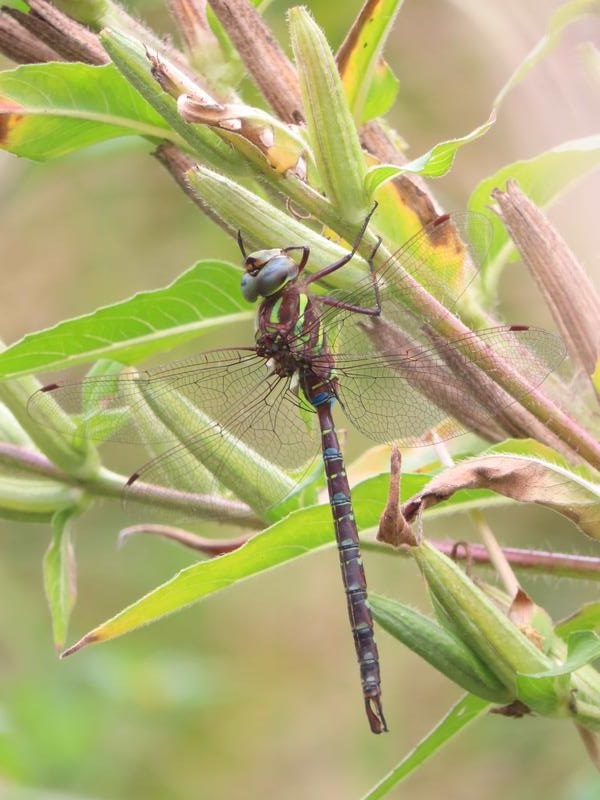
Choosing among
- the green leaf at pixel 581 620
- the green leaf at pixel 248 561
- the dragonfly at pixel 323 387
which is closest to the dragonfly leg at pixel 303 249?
the dragonfly at pixel 323 387

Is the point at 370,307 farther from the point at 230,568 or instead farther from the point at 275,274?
the point at 230,568

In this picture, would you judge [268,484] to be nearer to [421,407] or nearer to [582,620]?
[421,407]

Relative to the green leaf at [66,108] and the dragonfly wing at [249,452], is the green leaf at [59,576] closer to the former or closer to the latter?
the dragonfly wing at [249,452]

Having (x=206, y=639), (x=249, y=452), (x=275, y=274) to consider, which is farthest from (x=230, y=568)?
(x=206, y=639)

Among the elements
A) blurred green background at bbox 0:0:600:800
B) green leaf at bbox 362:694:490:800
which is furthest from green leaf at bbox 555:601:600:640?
blurred green background at bbox 0:0:600:800

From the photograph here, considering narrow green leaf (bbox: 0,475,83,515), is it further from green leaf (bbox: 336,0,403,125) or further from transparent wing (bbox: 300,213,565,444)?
green leaf (bbox: 336,0,403,125)

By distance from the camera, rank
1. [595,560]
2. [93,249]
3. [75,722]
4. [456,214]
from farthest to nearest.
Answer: [93,249], [75,722], [456,214], [595,560]

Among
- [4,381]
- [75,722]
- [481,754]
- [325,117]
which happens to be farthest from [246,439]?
[481,754]
